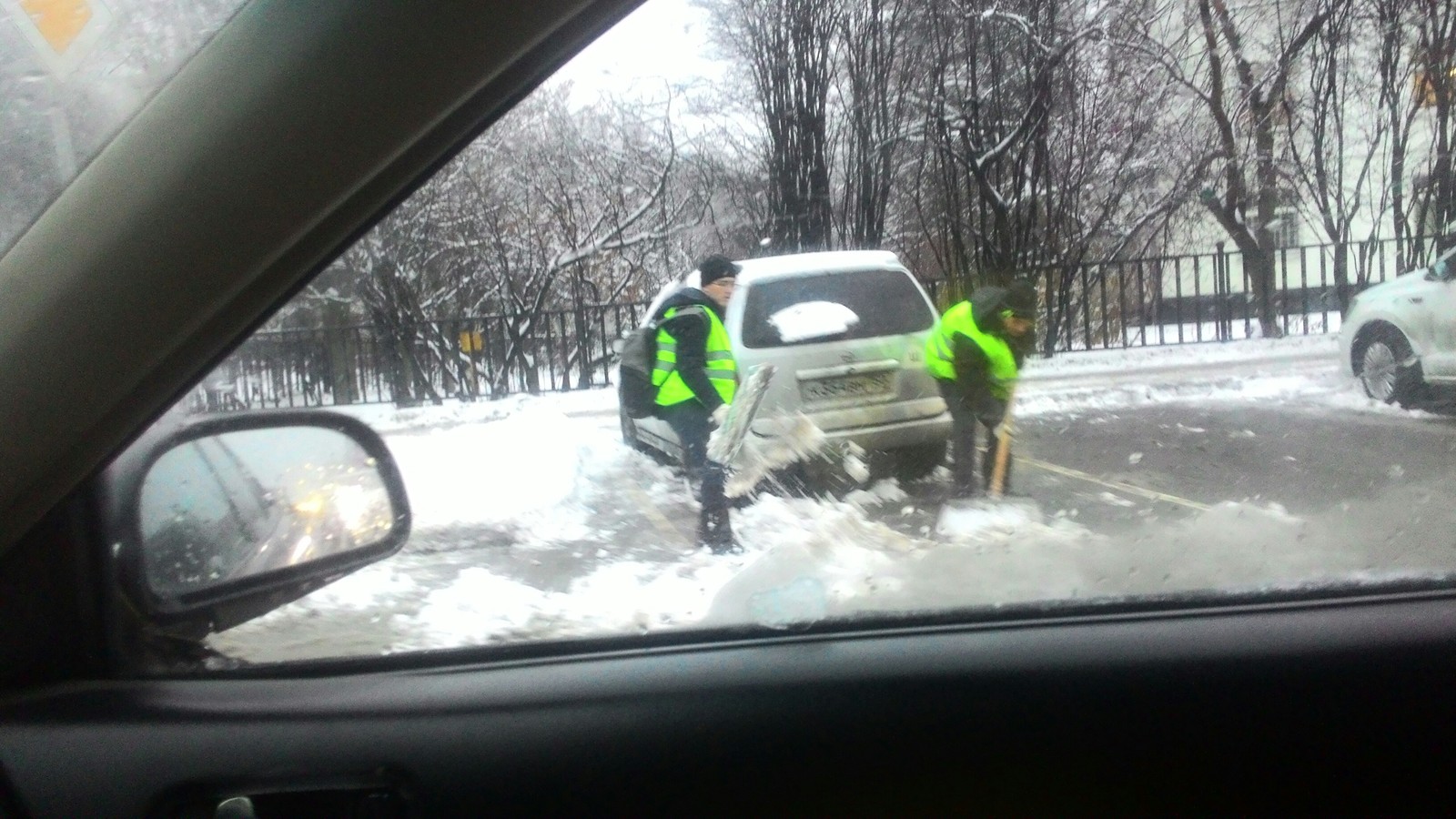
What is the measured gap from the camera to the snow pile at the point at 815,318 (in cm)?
260

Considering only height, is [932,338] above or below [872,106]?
below

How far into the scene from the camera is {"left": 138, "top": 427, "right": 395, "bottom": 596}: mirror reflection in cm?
244

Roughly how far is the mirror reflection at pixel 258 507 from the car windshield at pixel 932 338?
3.5 inches

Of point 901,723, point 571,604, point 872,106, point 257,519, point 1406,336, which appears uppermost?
point 872,106

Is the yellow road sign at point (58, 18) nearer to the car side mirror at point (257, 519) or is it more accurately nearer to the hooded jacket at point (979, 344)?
A: the car side mirror at point (257, 519)

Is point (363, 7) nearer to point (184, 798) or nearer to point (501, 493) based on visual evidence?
point (501, 493)

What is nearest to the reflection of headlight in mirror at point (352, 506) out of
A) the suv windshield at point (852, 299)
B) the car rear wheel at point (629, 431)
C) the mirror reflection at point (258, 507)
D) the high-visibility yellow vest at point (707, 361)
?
the mirror reflection at point (258, 507)

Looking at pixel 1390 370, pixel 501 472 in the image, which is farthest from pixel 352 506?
pixel 1390 370

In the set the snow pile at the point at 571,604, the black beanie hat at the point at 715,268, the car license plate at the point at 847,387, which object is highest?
the black beanie hat at the point at 715,268

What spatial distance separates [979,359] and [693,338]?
0.63 meters

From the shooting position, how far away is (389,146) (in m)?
2.05

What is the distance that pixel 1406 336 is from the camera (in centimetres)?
256

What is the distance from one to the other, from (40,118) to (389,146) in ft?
2.21

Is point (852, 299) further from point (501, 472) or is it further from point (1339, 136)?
point (1339, 136)
